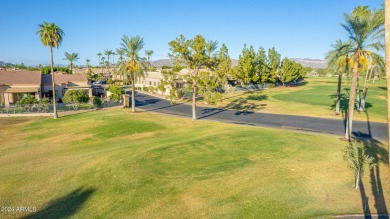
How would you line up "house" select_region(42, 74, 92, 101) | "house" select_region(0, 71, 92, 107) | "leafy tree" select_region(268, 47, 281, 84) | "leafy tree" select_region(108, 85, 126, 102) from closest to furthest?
"house" select_region(0, 71, 92, 107) < "leafy tree" select_region(108, 85, 126, 102) < "house" select_region(42, 74, 92, 101) < "leafy tree" select_region(268, 47, 281, 84)

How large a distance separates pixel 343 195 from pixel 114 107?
40.6m

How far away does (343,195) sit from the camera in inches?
560

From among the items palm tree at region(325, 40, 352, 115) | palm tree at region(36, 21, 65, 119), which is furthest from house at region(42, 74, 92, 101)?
palm tree at region(325, 40, 352, 115)

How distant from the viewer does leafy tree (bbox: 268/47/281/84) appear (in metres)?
85.0

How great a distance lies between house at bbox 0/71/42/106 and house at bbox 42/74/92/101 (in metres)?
2.21

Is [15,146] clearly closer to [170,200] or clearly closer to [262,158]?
[170,200]

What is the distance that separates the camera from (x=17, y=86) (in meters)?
50.3

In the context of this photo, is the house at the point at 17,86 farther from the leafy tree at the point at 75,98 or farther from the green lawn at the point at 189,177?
the green lawn at the point at 189,177

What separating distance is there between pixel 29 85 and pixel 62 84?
613 centimetres

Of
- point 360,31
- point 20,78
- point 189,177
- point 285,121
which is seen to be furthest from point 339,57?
point 20,78

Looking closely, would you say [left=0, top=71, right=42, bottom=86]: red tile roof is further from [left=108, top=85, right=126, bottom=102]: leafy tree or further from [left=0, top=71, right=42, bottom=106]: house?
[left=108, top=85, right=126, bottom=102]: leafy tree

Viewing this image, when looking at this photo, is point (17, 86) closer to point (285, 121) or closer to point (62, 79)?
point (62, 79)

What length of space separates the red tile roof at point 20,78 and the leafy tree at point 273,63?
64161 mm

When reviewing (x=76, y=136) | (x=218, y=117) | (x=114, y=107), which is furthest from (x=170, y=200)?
(x=114, y=107)
